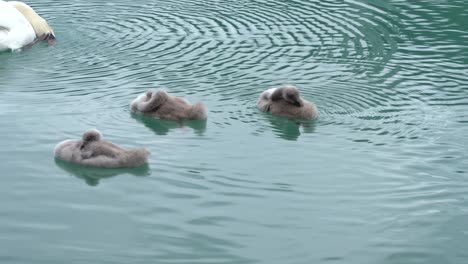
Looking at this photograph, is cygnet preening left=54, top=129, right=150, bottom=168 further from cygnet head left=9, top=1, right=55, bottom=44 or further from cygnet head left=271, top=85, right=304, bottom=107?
cygnet head left=9, top=1, right=55, bottom=44

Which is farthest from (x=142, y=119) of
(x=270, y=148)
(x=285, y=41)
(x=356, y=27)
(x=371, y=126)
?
(x=356, y=27)

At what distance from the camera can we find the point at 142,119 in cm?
1161

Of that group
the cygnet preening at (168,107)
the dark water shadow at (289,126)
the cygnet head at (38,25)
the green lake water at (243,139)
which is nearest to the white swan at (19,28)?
the cygnet head at (38,25)

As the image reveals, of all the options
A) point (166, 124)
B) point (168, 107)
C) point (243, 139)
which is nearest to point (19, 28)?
point (168, 107)

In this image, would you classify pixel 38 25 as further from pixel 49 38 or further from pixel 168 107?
pixel 168 107

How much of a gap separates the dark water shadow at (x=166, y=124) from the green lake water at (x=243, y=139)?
34 mm

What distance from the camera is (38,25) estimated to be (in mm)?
15398

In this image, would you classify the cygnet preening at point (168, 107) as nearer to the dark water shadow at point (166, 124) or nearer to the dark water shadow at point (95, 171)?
A: the dark water shadow at point (166, 124)

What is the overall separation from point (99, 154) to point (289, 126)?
265 centimetres

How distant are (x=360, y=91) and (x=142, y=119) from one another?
116 inches

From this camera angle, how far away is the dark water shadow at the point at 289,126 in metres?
11.2

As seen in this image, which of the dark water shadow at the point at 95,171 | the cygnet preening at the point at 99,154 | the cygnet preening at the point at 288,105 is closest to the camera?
the dark water shadow at the point at 95,171

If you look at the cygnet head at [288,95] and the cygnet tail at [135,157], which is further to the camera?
the cygnet head at [288,95]

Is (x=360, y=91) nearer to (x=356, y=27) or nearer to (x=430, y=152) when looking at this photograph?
(x=430, y=152)
